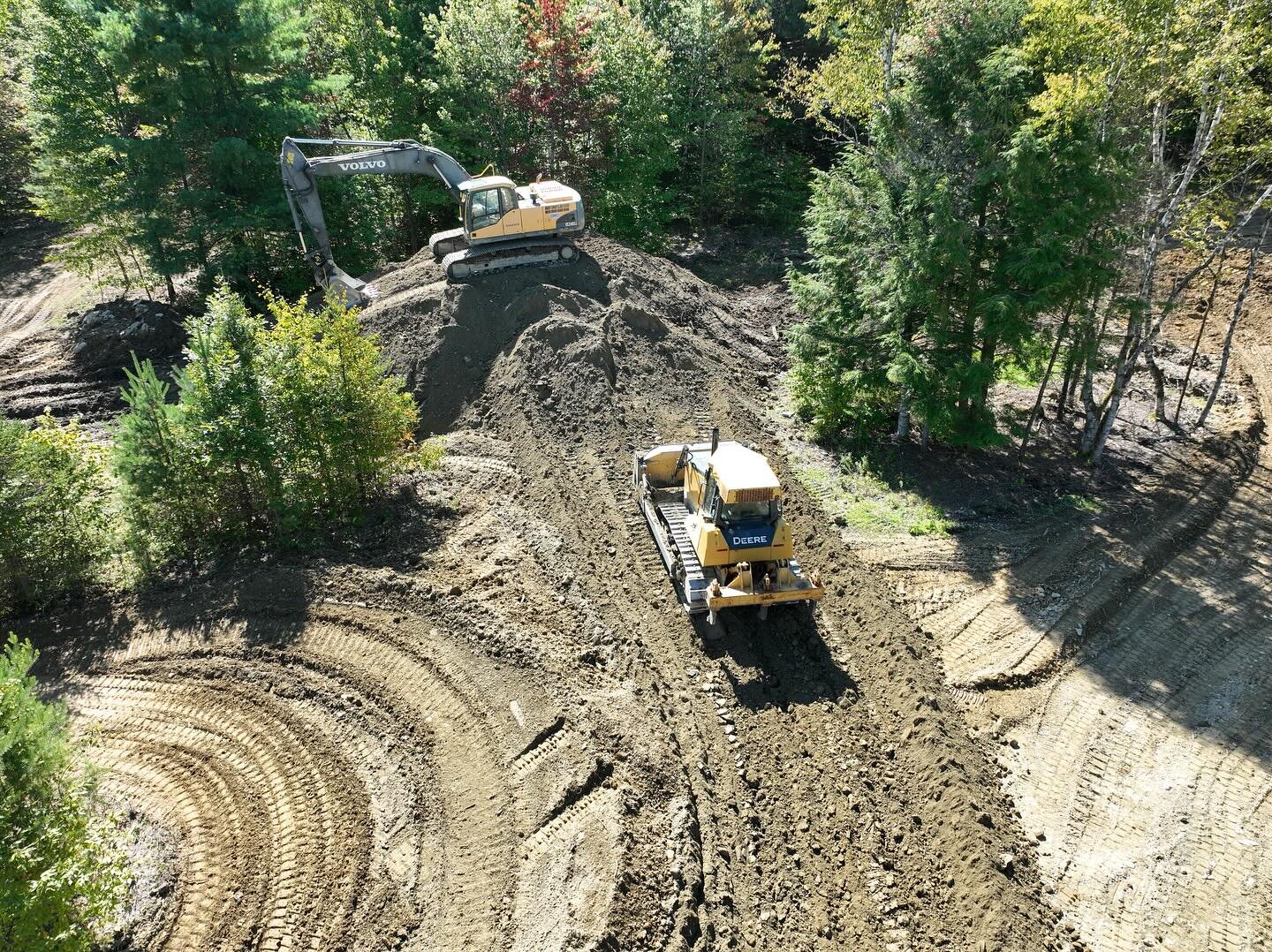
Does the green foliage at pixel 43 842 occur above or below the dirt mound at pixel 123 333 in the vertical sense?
below

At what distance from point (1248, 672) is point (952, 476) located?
672cm

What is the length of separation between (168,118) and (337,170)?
7.12 meters

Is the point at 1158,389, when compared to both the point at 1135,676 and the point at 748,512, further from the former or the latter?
the point at 748,512

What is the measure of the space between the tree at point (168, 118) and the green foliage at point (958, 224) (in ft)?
57.7

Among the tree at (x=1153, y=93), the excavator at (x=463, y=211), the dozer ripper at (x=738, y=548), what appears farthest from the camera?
the excavator at (x=463, y=211)

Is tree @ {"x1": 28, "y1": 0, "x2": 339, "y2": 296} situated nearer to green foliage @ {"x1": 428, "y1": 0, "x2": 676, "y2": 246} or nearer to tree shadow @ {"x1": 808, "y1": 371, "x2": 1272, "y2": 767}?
green foliage @ {"x1": 428, "y1": 0, "x2": 676, "y2": 246}

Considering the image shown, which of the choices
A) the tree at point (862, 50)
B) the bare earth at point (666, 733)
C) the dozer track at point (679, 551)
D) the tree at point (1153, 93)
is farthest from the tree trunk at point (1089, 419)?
the dozer track at point (679, 551)

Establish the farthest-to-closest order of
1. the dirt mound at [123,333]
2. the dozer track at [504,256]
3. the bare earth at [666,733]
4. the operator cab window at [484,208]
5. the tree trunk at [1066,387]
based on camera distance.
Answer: the dirt mound at [123,333] < the dozer track at [504,256] < the operator cab window at [484,208] < the tree trunk at [1066,387] < the bare earth at [666,733]

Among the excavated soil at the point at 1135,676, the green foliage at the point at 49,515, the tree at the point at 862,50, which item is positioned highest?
the tree at the point at 862,50

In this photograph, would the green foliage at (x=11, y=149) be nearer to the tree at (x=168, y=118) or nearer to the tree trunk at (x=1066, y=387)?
the tree at (x=168, y=118)

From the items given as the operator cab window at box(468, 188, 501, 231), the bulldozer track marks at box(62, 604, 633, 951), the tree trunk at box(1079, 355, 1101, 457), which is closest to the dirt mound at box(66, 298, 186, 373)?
the operator cab window at box(468, 188, 501, 231)

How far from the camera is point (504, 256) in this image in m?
22.6

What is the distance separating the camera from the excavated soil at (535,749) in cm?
953

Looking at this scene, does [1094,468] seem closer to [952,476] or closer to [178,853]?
[952,476]
